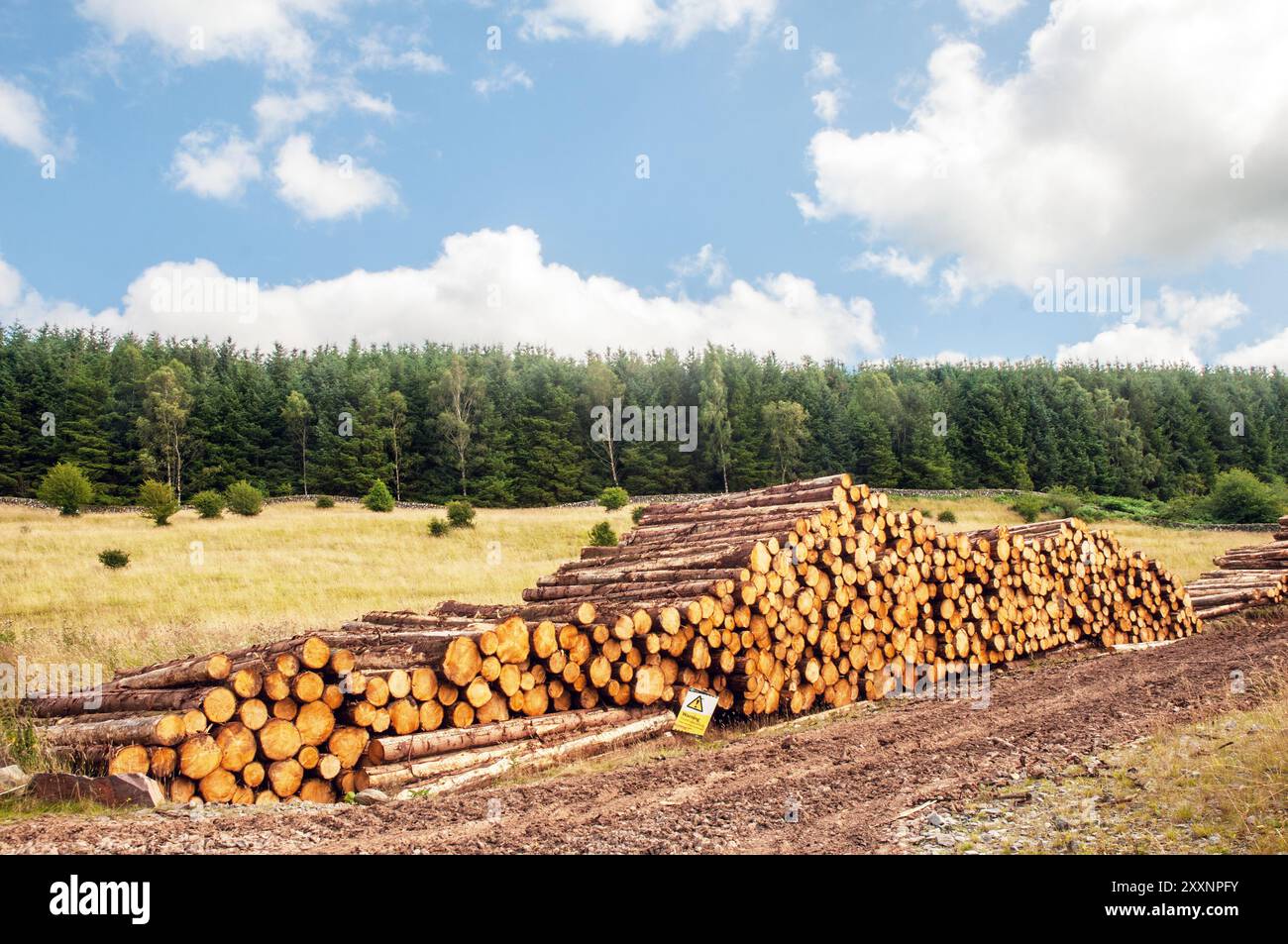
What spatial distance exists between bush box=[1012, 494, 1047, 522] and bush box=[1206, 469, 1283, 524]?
865cm

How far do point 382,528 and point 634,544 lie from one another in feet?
85.6

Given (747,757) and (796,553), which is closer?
(747,757)

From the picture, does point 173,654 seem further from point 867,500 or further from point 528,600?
point 867,500

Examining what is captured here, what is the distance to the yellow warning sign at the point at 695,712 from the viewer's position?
8969mm

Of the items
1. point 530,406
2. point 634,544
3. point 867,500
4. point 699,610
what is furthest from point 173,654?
point 530,406

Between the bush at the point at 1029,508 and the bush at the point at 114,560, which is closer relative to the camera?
the bush at the point at 114,560

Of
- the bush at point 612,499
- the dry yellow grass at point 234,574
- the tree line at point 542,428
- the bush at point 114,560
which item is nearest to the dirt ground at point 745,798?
the dry yellow grass at point 234,574

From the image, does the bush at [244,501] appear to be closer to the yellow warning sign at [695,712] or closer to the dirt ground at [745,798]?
the yellow warning sign at [695,712]

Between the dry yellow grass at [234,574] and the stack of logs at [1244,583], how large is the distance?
641 inches

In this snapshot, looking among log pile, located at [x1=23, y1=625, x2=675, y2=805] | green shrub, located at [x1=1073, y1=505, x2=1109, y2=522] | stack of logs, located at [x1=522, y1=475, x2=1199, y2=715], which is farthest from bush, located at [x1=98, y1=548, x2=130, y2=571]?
green shrub, located at [x1=1073, y1=505, x2=1109, y2=522]

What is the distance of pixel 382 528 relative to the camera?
118 feet

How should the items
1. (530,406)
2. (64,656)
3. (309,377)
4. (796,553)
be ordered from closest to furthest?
(796,553) < (64,656) < (530,406) < (309,377)

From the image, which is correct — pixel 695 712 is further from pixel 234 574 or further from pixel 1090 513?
pixel 1090 513

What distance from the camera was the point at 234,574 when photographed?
23781 mm
